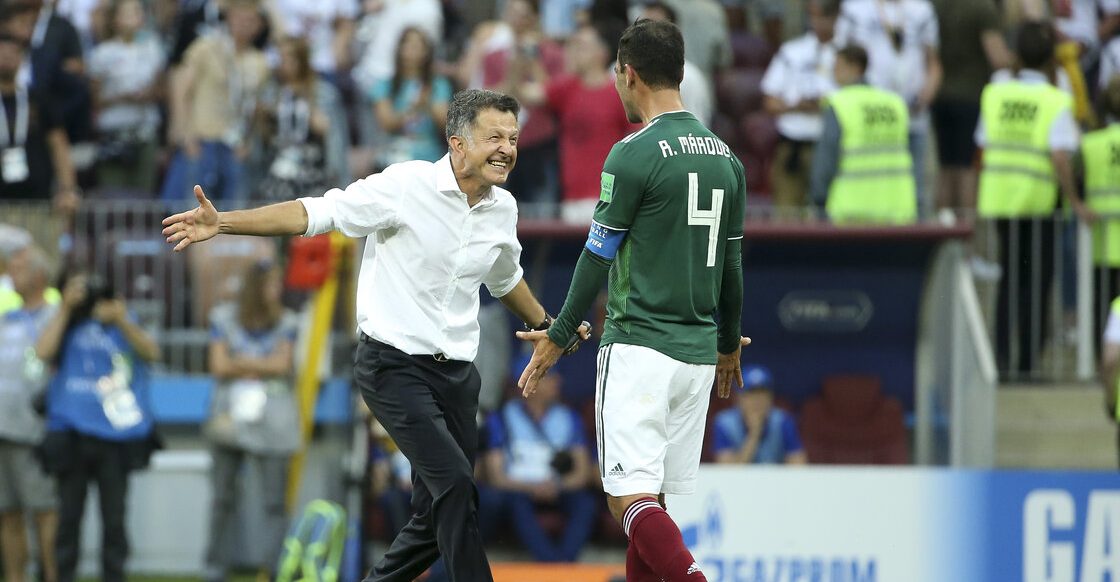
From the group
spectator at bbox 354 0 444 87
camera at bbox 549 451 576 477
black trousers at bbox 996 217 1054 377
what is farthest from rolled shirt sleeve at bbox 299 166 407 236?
spectator at bbox 354 0 444 87

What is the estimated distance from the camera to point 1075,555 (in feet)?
31.2

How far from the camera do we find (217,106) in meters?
14.1

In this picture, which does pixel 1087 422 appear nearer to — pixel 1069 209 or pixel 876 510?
pixel 1069 209

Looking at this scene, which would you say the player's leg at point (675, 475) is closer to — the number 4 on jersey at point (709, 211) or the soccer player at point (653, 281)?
the soccer player at point (653, 281)

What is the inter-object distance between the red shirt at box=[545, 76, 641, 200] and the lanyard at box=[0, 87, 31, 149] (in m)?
4.07

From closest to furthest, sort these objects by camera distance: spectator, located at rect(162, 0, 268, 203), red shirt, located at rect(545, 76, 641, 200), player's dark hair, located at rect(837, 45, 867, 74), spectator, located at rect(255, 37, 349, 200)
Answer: red shirt, located at rect(545, 76, 641, 200), player's dark hair, located at rect(837, 45, 867, 74), spectator, located at rect(255, 37, 349, 200), spectator, located at rect(162, 0, 268, 203)

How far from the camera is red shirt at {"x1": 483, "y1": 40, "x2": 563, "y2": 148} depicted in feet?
43.5

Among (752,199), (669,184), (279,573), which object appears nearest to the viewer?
(669,184)

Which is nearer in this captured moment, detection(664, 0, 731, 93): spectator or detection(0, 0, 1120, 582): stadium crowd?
detection(0, 0, 1120, 582): stadium crowd

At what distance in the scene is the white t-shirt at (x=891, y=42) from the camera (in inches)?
553

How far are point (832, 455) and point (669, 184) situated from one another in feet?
24.0

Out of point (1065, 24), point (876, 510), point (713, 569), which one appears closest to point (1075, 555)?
point (876, 510)

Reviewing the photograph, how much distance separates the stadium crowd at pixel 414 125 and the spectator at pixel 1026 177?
45 millimetres

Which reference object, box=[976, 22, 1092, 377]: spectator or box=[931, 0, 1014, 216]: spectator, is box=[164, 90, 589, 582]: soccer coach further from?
box=[931, 0, 1014, 216]: spectator
